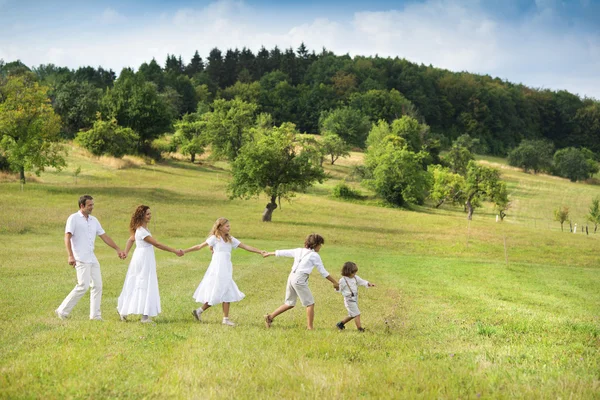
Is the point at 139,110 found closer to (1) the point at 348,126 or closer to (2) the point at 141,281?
(1) the point at 348,126

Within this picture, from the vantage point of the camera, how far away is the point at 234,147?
330 feet

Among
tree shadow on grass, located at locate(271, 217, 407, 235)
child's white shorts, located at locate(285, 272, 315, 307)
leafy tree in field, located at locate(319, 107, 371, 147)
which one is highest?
leafy tree in field, located at locate(319, 107, 371, 147)

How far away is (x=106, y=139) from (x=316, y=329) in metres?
79.2

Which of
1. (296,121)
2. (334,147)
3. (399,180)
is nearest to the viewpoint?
(399,180)

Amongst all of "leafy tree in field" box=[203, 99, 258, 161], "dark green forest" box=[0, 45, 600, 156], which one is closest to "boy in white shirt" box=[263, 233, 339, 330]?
"leafy tree in field" box=[203, 99, 258, 161]

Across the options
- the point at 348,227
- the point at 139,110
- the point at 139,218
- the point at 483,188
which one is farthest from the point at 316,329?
the point at 139,110

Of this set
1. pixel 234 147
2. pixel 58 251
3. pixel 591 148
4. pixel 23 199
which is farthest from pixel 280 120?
pixel 58 251

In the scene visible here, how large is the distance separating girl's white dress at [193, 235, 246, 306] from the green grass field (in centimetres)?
67

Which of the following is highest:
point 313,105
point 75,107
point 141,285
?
point 313,105

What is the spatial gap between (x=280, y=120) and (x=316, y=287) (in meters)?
143

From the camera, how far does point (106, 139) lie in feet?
281

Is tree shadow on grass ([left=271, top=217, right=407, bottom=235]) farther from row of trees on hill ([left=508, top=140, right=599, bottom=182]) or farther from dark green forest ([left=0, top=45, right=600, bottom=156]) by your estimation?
row of trees on hill ([left=508, top=140, right=599, bottom=182])

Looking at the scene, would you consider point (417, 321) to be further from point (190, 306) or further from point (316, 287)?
Answer: point (316, 287)

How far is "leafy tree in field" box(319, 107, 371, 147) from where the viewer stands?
139125mm
